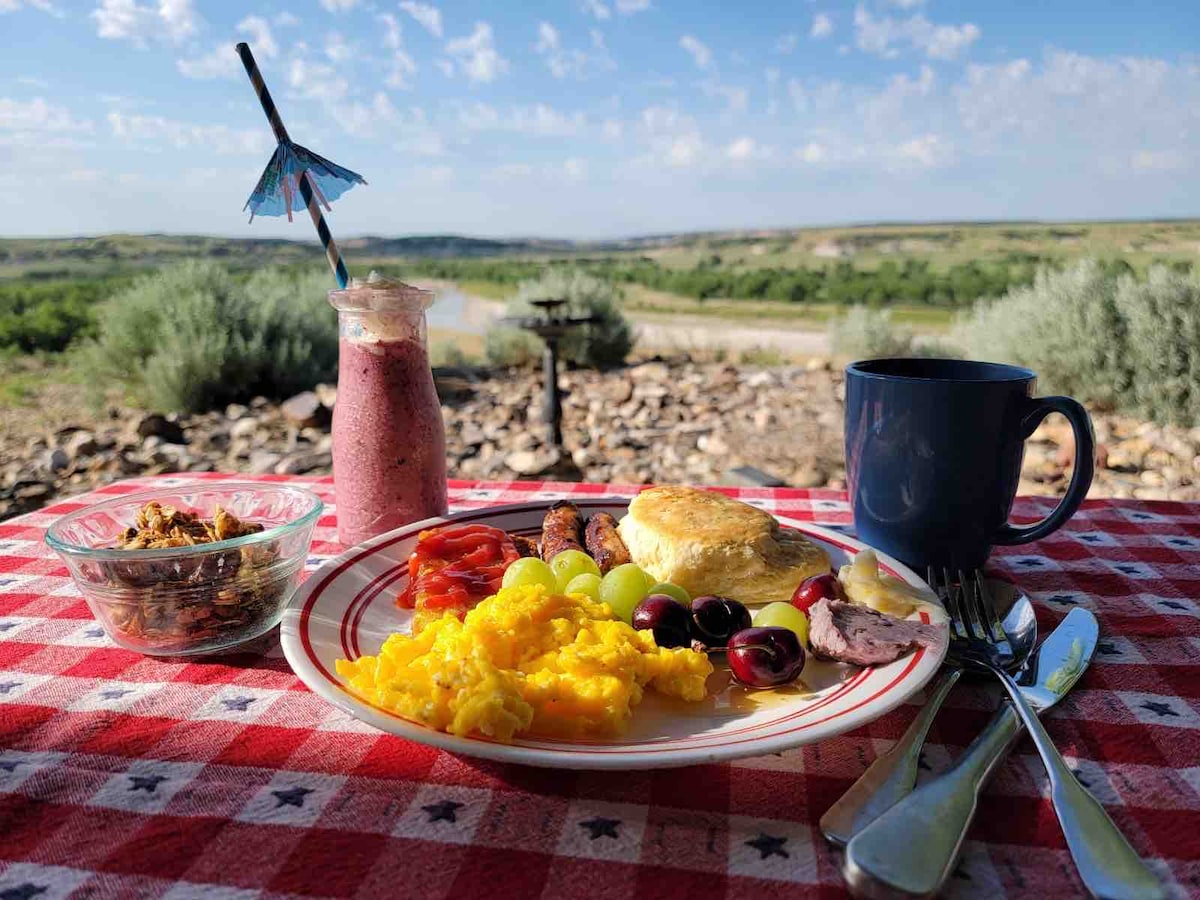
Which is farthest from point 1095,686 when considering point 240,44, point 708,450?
point 708,450

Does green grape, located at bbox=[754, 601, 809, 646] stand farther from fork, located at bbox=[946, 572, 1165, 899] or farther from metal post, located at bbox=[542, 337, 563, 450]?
metal post, located at bbox=[542, 337, 563, 450]

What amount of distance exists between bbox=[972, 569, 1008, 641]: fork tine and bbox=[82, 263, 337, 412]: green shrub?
653 cm

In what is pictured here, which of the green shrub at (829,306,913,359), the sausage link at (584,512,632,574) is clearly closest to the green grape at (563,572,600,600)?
the sausage link at (584,512,632,574)

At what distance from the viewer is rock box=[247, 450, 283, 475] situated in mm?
4664

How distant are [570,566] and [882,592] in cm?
41

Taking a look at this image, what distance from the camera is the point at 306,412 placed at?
19.6ft

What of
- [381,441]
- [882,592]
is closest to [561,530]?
[381,441]

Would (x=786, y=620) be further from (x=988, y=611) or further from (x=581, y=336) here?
(x=581, y=336)

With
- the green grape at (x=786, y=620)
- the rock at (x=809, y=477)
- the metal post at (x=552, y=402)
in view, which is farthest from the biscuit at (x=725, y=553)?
the metal post at (x=552, y=402)

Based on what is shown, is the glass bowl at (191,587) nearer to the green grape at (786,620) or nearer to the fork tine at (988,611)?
the green grape at (786,620)

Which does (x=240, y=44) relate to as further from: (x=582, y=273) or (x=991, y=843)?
(x=582, y=273)

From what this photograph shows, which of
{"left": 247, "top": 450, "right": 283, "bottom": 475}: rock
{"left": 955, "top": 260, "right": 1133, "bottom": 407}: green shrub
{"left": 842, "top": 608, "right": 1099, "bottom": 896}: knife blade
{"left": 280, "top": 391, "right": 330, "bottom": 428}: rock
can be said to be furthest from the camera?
{"left": 280, "top": 391, "right": 330, "bottom": 428}: rock

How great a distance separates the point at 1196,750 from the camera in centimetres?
80

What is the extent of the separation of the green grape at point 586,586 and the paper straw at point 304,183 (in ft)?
2.36
